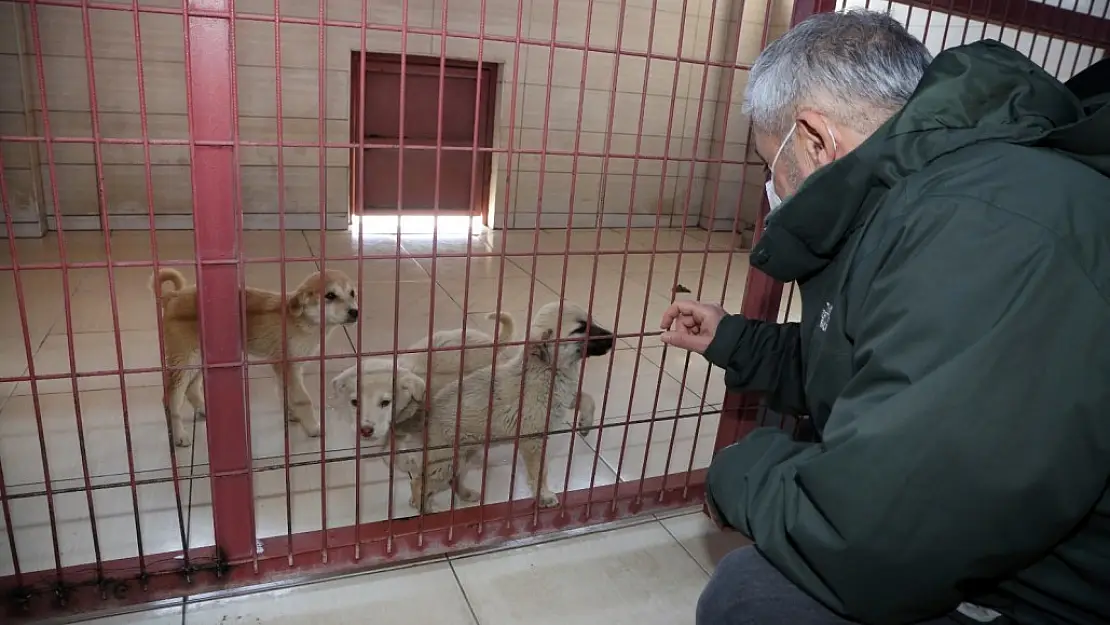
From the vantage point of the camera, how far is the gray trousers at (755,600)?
4.82 feet

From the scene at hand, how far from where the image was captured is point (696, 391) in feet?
14.7

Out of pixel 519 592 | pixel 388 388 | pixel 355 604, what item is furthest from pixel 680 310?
pixel 355 604

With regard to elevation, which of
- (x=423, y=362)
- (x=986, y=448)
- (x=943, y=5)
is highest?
(x=943, y=5)

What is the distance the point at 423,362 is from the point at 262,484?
2.93 feet

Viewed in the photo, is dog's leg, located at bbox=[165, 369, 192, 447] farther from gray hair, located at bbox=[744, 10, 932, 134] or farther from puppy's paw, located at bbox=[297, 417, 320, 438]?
gray hair, located at bbox=[744, 10, 932, 134]

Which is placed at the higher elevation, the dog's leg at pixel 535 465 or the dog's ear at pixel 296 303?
the dog's ear at pixel 296 303

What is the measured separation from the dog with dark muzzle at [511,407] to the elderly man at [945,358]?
1456 millimetres

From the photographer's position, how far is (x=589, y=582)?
2621mm

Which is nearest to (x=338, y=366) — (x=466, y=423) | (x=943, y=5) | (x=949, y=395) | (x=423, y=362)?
(x=423, y=362)

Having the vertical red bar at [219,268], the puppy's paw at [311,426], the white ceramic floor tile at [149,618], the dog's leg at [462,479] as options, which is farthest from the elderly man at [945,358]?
the puppy's paw at [311,426]

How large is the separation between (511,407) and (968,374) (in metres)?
2.14

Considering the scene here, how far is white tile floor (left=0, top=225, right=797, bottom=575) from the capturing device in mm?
2740

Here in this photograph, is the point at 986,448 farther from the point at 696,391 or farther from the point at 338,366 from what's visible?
the point at 338,366

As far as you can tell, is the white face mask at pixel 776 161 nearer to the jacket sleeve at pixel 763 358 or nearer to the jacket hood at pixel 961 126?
the jacket hood at pixel 961 126
